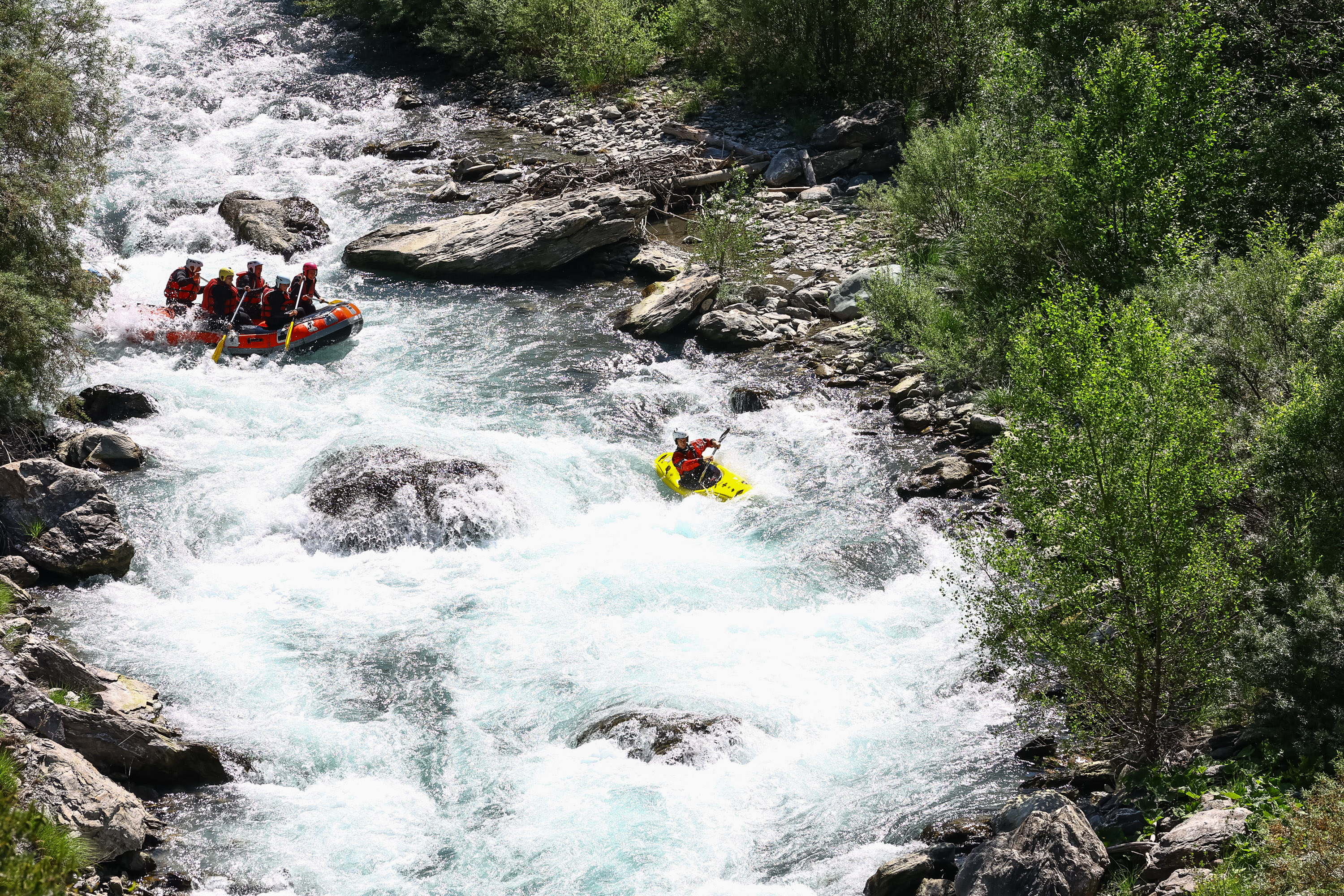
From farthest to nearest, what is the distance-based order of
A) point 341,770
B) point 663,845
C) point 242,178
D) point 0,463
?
point 242,178
point 0,463
point 341,770
point 663,845

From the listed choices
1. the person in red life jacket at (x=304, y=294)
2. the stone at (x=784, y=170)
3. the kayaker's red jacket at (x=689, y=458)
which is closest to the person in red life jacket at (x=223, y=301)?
the person in red life jacket at (x=304, y=294)

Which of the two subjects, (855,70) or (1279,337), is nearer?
(1279,337)

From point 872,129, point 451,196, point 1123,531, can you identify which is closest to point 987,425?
point 1123,531

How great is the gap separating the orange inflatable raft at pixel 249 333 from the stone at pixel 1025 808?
1342 centimetres

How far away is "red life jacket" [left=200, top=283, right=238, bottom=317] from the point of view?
1780 cm

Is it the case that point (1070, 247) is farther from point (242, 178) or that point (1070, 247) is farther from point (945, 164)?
point (242, 178)

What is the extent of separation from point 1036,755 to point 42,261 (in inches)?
529

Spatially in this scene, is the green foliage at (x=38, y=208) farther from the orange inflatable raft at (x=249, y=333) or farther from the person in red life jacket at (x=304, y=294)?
the person in red life jacket at (x=304, y=294)

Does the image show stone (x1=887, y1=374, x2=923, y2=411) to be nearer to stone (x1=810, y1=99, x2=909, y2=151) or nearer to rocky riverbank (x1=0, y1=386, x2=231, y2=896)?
stone (x1=810, y1=99, x2=909, y2=151)

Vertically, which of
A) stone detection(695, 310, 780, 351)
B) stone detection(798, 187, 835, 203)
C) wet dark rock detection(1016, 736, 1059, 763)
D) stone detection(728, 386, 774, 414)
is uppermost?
stone detection(798, 187, 835, 203)

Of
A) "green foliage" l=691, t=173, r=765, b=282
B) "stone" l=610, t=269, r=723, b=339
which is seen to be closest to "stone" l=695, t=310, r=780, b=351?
"stone" l=610, t=269, r=723, b=339

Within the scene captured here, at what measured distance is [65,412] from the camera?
14.9 m

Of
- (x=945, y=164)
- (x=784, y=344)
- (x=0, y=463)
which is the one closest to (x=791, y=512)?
(x=784, y=344)

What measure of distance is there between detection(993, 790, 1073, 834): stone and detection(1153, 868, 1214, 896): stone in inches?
34.2
